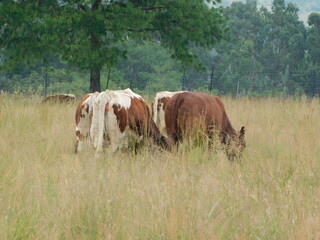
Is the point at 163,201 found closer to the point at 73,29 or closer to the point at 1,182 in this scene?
the point at 1,182

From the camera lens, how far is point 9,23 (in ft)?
57.8

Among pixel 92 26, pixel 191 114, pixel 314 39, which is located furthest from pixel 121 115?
pixel 314 39

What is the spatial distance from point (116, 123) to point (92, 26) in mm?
9500

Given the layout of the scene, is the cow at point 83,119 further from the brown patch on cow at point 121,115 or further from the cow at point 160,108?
the cow at point 160,108

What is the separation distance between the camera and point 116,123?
324 inches

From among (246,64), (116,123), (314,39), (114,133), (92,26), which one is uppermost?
(314,39)

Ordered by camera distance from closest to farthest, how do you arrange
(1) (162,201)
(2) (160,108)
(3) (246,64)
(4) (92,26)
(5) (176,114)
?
(1) (162,201)
(5) (176,114)
(2) (160,108)
(4) (92,26)
(3) (246,64)

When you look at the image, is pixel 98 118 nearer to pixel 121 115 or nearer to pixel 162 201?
pixel 121 115

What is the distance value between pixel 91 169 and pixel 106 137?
2.43 meters

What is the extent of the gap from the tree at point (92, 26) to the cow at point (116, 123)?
27.2 feet

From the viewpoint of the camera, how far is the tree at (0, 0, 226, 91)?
54.7 feet

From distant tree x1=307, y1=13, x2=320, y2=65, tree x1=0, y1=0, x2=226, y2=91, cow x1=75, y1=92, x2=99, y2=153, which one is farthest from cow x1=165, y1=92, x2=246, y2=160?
distant tree x1=307, y1=13, x2=320, y2=65

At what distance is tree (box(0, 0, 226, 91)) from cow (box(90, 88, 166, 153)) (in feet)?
27.2

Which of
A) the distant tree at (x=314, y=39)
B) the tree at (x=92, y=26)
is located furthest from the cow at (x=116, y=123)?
the distant tree at (x=314, y=39)
